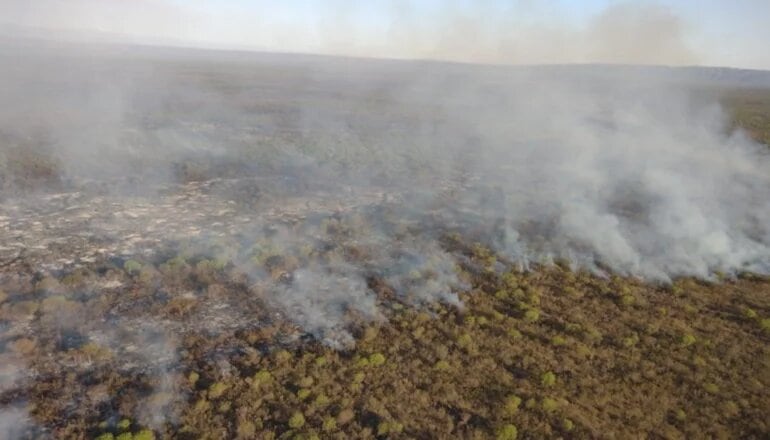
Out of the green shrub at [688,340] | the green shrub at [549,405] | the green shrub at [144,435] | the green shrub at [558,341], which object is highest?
the green shrub at [688,340]

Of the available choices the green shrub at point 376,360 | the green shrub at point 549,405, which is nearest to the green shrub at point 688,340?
the green shrub at point 549,405

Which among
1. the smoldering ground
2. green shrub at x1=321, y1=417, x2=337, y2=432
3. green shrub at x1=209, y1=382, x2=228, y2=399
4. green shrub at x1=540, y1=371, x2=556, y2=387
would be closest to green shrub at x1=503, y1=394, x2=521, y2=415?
green shrub at x1=540, y1=371, x2=556, y2=387

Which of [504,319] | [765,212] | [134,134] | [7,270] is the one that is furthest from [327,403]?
[134,134]

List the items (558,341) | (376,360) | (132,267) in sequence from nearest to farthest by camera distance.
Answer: (376,360)
(558,341)
(132,267)

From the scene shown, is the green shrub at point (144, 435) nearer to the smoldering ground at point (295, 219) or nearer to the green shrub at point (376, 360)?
the smoldering ground at point (295, 219)

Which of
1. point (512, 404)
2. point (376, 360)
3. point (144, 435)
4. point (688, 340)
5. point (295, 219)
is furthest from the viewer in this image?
point (295, 219)

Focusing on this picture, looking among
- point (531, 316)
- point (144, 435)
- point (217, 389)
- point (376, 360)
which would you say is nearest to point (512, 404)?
point (376, 360)

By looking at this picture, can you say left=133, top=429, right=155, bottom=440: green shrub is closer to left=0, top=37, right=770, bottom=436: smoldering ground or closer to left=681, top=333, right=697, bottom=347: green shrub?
left=0, top=37, right=770, bottom=436: smoldering ground

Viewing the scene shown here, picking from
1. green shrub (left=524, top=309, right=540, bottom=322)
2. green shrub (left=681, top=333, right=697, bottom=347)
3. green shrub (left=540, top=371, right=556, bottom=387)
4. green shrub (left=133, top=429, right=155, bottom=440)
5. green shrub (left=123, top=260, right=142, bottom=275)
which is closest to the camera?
green shrub (left=133, top=429, right=155, bottom=440)

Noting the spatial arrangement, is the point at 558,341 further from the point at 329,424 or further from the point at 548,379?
the point at 329,424
